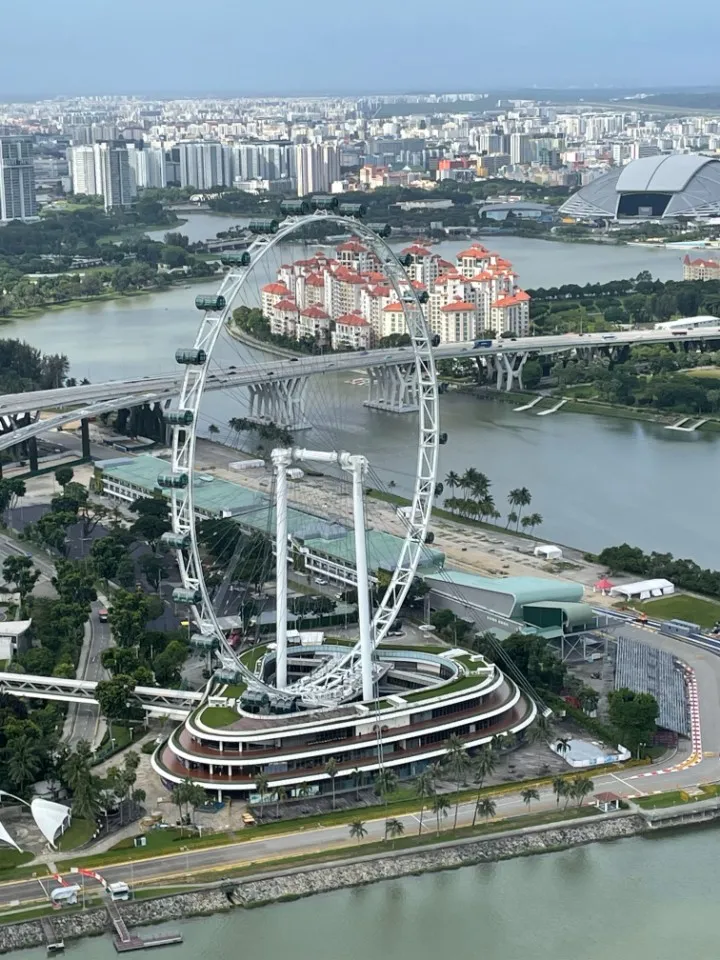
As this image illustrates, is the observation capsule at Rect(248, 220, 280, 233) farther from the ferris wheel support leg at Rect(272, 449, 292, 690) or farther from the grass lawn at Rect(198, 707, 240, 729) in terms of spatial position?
the grass lawn at Rect(198, 707, 240, 729)

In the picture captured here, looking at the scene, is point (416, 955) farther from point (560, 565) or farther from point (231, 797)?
point (560, 565)

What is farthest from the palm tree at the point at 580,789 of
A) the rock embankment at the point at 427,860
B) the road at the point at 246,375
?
the road at the point at 246,375

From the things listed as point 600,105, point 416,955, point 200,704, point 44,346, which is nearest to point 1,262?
point 44,346

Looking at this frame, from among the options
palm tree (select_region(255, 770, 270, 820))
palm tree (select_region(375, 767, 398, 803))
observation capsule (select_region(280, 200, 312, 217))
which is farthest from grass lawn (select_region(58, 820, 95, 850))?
observation capsule (select_region(280, 200, 312, 217))

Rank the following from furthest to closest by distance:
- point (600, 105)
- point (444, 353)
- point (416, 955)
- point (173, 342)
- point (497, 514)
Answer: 1. point (600, 105)
2. point (173, 342)
3. point (444, 353)
4. point (497, 514)
5. point (416, 955)

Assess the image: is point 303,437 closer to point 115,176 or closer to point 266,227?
point 266,227

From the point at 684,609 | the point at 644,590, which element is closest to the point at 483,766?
the point at 684,609
